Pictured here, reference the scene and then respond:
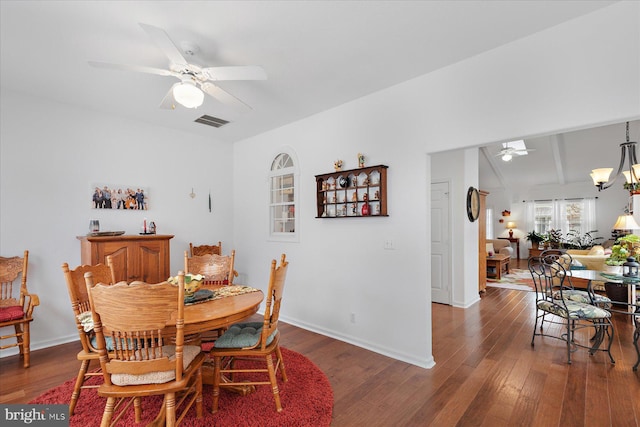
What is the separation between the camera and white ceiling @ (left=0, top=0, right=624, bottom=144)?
2.05 m

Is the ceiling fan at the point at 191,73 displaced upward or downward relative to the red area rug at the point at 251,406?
upward

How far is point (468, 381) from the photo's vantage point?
2641 millimetres

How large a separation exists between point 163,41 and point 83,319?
6.15ft

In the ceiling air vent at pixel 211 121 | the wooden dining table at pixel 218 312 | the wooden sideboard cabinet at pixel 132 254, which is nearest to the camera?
the wooden dining table at pixel 218 312

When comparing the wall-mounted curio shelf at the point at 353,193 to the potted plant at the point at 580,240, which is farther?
the potted plant at the point at 580,240

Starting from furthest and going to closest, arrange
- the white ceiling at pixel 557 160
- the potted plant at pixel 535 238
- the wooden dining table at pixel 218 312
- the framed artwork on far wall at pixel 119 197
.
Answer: the potted plant at pixel 535 238
the white ceiling at pixel 557 160
the framed artwork on far wall at pixel 119 197
the wooden dining table at pixel 218 312

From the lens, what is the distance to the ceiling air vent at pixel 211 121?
418 cm

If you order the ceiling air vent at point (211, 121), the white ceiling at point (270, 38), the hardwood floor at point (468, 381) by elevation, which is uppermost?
the white ceiling at point (270, 38)

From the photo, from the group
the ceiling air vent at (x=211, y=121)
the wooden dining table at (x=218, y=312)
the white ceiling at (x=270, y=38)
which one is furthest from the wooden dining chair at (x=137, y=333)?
the ceiling air vent at (x=211, y=121)

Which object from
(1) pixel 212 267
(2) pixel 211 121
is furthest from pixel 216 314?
(2) pixel 211 121

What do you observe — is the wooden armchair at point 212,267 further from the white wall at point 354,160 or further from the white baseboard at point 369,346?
the white baseboard at point 369,346

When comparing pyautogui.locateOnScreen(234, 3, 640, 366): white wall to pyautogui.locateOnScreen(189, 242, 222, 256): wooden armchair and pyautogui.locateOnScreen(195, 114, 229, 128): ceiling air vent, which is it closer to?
pyautogui.locateOnScreen(189, 242, 222, 256): wooden armchair

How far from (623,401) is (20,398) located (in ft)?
15.3

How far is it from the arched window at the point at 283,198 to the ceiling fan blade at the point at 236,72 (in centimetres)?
207
